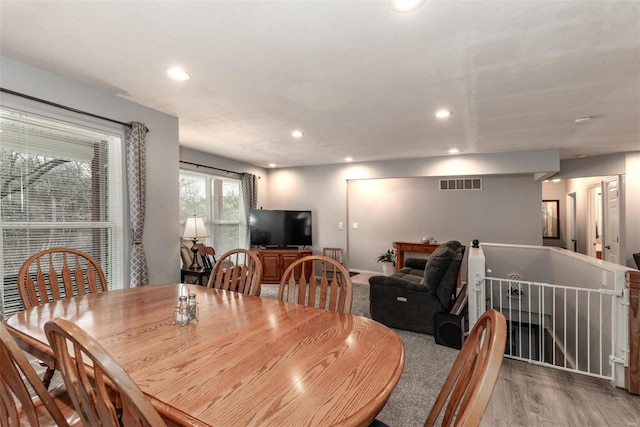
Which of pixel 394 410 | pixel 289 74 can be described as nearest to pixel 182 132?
pixel 289 74

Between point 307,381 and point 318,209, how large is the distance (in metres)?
5.63

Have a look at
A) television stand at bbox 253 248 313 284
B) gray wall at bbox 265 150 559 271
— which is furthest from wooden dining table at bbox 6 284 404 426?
gray wall at bbox 265 150 559 271

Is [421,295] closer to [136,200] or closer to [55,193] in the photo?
[136,200]

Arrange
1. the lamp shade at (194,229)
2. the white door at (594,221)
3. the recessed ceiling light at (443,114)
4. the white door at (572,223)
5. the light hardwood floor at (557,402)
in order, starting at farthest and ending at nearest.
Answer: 1. the white door at (572,223)
2. the white door at (594,221)
3. the lamp shade at (194,229)
4. the recessed ceiling light at (443,114)
5. the light hardwood floor at (557,402)

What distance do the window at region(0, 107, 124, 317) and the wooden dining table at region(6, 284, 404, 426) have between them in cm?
94

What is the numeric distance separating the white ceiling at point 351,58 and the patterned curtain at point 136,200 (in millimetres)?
411

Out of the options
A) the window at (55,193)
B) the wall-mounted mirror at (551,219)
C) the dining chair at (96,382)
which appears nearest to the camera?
the dining chair at (96,382)

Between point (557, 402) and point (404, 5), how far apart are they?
2815 mm

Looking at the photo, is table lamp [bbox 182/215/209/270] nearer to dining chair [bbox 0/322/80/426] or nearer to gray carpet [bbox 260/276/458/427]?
gray carpet [bbox 260/276/458/427]

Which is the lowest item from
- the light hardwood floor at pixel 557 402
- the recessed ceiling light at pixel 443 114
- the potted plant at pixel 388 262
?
the light hardwood floor at pixel 557 402

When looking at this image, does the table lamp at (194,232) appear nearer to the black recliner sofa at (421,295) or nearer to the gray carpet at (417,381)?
the black recliner sofa at (421,295)

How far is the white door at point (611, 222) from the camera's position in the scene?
210 inches

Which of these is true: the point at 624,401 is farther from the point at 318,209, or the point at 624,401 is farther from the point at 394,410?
the point at 318,209

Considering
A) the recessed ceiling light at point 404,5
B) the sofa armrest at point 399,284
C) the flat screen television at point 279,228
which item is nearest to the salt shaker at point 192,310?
the recessed ceiling light at point 404,5
